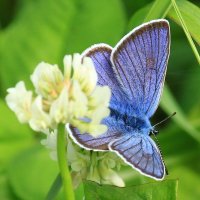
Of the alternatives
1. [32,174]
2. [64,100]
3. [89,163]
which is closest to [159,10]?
Answer: [89,163]

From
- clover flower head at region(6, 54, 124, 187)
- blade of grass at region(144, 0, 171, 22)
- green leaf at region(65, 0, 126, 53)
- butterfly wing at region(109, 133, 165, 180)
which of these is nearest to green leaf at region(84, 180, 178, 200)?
butterfly wing at region(109, 133, 165, 180)

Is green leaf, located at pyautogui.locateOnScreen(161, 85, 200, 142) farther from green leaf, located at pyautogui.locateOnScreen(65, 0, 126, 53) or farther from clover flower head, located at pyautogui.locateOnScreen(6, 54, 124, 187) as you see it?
clover flower head, located at pyautogui.locateOnScreen(6, 54, 124, 187)

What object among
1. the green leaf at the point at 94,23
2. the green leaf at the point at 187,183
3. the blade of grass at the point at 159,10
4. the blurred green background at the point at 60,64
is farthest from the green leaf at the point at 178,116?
the blade of grass at the point at 159,10

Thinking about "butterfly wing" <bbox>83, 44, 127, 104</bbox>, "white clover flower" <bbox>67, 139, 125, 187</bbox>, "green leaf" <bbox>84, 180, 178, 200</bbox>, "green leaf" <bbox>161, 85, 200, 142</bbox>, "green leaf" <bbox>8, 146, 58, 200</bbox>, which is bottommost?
"green leaf" <bbox>161, 85, 200, 142</bbox>

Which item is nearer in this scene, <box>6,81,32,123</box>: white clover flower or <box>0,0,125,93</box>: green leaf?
<box>6,81,32,123</box>: white clover flower

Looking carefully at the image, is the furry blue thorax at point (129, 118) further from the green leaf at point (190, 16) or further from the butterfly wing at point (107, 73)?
the green leaf at point (190, 16)

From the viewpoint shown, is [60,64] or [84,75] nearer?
[84,75]

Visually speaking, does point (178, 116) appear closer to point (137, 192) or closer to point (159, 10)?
point (159, 10)
